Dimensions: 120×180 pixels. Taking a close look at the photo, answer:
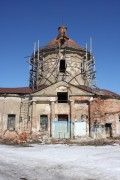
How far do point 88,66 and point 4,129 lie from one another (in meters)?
13.9

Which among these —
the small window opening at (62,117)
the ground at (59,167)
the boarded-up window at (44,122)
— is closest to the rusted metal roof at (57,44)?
the small window opening at (62,117)

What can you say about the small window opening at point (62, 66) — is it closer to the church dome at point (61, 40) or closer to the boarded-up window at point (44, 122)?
the church dome at point (61, 40)

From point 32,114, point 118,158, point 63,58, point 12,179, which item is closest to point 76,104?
point 32,114

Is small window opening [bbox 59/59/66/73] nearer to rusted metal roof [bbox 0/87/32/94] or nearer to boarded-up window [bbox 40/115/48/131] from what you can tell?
rusted metal roof [bbox 0/87/32/94]

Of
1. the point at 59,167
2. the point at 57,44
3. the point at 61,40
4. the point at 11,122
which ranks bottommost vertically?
the point at 59,167

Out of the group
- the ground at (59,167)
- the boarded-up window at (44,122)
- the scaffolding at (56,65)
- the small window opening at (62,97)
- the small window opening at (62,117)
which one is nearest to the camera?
the ground at (59,167)

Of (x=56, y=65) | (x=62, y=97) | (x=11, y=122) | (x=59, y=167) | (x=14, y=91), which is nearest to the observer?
(x=59, y=167)

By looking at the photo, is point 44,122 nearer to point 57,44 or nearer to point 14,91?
point 14,91

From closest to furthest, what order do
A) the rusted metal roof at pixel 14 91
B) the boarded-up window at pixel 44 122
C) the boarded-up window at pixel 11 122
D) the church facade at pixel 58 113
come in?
the church facade at pixel 58 113, the boarded-up window at pixel 44 122, the boarded-up window at pixel 11 122, the rusted metal roof at pixel 14 91

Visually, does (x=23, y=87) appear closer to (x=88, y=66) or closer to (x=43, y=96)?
(x=43, y=96)

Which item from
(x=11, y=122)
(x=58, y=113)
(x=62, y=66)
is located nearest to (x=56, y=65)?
(x=62, y=66)

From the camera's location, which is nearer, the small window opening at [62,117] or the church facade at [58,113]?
the church facade at [58,113]

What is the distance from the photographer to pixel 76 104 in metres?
26.3

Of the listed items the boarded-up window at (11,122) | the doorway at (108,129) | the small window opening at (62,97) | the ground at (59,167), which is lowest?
the ground at (59,167)
